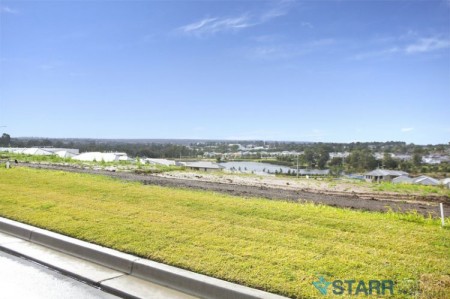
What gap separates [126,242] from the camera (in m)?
5.79

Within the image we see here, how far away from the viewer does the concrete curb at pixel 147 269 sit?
4.13m

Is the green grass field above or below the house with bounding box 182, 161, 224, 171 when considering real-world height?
above

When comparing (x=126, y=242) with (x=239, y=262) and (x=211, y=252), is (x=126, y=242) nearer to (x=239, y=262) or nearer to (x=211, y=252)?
(x=211, y=252)

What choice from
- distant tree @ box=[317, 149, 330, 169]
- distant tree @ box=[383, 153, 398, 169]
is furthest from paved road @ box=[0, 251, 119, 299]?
distant tree @ box=[317, 149, 330, 169]

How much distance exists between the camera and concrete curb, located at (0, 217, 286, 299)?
4129 mm

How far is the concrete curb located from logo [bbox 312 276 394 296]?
569 millimetres

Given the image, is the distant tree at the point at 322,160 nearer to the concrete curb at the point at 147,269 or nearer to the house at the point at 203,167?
the house at the point at 203,167

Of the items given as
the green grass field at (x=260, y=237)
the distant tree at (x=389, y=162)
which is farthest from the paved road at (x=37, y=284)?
the distant tree at (x=389, y=162)

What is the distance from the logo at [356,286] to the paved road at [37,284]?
8.33 feet

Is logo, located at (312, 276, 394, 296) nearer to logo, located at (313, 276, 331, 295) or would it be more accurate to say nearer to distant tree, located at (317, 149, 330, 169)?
logo, located at (313, 276, 331, 295)

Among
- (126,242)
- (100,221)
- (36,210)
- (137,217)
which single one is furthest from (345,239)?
(36,210)

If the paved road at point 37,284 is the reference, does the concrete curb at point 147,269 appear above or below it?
above

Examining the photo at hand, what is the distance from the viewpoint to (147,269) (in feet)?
16.0

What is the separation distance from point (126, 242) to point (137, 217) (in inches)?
63.9
